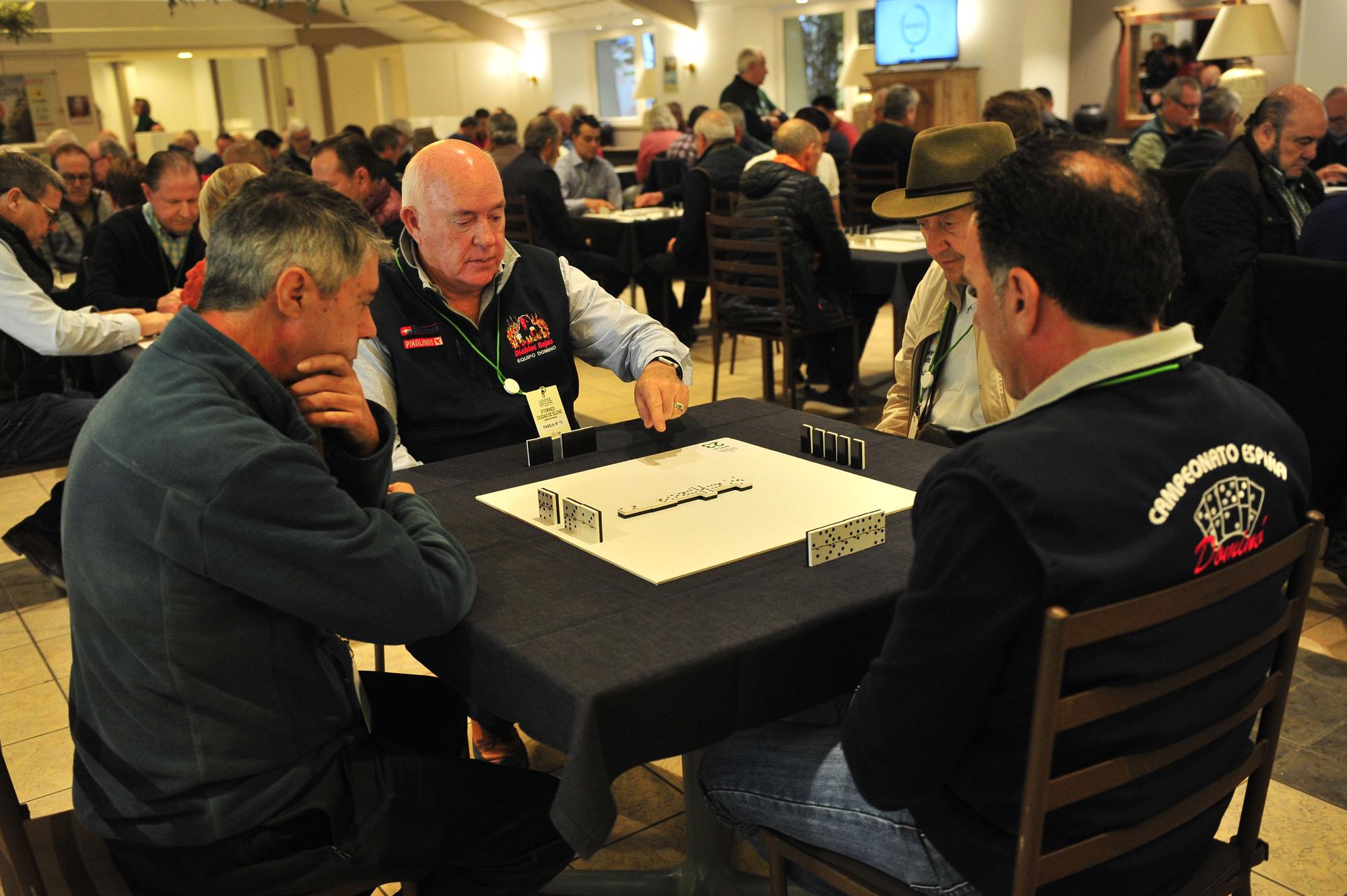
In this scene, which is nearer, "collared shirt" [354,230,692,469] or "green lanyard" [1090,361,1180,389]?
"green lanyard" [1090,361,1180,389]

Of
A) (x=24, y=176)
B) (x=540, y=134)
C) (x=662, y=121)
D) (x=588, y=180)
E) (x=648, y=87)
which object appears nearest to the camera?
(x=24, y=176)

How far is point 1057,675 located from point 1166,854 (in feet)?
1.19

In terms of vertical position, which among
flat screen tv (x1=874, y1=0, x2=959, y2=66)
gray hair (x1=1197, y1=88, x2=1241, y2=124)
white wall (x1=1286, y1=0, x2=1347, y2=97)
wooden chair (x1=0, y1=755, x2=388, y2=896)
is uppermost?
flat screen tv (x1=874, y1=0, x2=959, y2=66)

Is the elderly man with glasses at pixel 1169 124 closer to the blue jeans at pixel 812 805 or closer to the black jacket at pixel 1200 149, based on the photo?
the black jacket at pixel 1200 149

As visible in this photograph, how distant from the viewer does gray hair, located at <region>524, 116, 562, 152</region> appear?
6543 mm

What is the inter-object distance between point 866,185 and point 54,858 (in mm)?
6531

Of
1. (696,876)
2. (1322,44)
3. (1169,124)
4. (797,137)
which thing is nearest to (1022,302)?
(696,876)

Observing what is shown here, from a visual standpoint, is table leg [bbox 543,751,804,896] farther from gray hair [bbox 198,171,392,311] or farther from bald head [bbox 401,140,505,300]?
bald head [bbox 401,140,505,300]

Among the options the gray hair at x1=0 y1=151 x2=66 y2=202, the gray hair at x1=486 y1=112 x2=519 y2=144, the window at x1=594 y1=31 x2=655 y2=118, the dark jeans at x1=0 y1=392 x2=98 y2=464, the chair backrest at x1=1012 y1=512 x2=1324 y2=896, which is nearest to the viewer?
the chair backrest at x1=1012 y1=512 x2=1324 y2=896

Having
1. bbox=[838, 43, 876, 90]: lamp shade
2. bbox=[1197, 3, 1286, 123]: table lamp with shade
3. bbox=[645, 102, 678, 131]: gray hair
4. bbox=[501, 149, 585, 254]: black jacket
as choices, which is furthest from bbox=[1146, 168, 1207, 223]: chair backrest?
bbox=[838, 43, 876, 90]: lamp shade

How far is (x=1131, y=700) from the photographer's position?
3.64 feet

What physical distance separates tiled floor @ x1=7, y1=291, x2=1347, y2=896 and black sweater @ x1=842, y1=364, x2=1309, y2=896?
40.9 inches

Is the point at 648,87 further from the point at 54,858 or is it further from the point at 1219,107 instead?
the point at 54,858

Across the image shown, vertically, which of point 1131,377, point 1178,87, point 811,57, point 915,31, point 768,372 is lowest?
point 768,372
